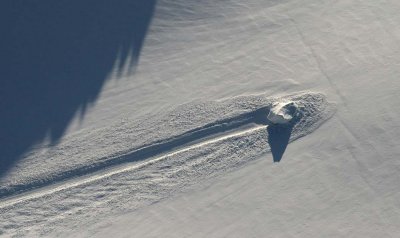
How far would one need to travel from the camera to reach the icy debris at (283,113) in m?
13.2

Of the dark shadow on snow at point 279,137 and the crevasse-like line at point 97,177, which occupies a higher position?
the dark shadow on snow at point 279,137

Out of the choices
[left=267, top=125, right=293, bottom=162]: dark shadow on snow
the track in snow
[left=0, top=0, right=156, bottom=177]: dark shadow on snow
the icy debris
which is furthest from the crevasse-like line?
[left=0, top=0, right=156, bottom=177]: dark shadow on snow

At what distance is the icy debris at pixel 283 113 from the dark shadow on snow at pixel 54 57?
3797 millimetres

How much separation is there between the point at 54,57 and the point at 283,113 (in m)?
5.93

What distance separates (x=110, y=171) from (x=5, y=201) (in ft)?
8.34

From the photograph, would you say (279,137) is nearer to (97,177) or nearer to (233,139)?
(233,139)

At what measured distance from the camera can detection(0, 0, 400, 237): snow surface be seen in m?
12.7

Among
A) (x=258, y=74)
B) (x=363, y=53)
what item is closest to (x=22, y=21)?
(x=258, y=74)

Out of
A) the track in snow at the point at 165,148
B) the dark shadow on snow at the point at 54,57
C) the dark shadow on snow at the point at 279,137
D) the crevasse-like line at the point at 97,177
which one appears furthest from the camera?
the dark shadow on snow at the point at 279,137

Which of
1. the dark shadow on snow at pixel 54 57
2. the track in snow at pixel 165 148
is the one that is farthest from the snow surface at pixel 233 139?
the dark shadow on snow at pixel 54 57

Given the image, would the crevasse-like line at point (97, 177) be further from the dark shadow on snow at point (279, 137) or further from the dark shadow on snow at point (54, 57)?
the dark shadow on snow at point (54, 57)

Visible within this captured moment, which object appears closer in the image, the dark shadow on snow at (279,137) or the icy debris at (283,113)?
the icy debris at (283,113)

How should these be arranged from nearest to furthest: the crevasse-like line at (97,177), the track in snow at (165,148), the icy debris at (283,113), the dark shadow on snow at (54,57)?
the crevasse-like line at (97,177) → the track in snow at (165,148) → the dark shadow on snow at (54,57) → the icy debris at (283,113)

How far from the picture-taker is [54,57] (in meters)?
13.5
